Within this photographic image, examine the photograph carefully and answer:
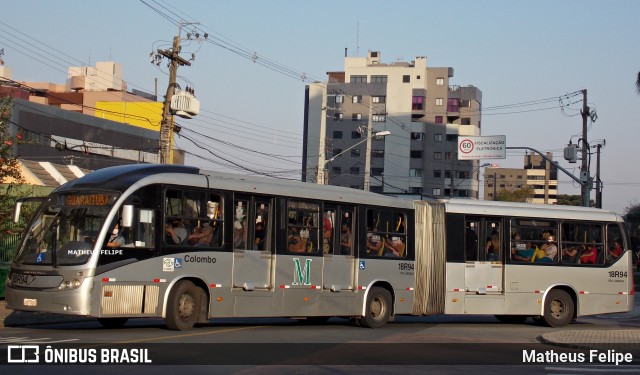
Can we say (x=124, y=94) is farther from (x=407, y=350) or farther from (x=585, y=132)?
(x=407, y=350)

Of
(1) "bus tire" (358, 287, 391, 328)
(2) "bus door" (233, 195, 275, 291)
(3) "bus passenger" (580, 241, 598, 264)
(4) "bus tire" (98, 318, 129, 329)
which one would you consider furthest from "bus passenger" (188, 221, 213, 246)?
(3) "bus passenger" (580, 241, 598, 264)

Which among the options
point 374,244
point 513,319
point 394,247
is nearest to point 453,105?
point 513,319

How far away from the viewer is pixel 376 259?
74.0ft

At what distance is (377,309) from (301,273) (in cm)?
272

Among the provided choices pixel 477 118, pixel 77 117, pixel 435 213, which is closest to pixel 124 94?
pixel 77 117

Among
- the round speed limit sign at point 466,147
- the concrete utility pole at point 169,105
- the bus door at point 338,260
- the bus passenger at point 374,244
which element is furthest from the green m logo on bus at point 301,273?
the round speed limit sign at point 466,147

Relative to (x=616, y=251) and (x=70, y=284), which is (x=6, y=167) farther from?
(x=616, y=251)

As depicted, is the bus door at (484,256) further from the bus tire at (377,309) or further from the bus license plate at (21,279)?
the bus license plate at (21,279)

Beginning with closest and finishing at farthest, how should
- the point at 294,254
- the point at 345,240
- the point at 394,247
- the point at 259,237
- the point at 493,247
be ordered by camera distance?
the point at 259,237
the point at 294,254
the point at 345,240
the point at 394,247
the point at 493,247

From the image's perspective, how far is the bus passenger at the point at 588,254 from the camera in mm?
25188

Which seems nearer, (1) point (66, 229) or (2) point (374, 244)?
(1) point (66, 229)

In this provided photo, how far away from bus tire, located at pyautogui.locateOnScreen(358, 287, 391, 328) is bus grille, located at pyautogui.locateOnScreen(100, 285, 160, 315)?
607cm

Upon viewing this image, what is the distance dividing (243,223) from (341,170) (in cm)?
8871

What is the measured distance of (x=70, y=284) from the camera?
1664 cm
